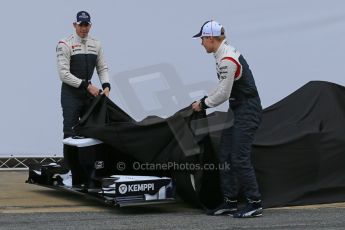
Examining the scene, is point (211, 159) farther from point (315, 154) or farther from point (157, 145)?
point (315, 154)

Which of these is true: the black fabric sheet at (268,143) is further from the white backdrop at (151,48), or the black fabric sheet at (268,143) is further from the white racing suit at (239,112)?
the white backdrop at (151,48)

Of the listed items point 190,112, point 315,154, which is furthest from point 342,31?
point 190,112

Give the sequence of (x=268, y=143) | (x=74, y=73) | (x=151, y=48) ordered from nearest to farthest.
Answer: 1. (x=268, y=143)
2. (x=74, y=73)
3. (x=151, y=48)

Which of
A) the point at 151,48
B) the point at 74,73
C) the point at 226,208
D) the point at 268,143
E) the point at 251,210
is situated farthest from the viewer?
the point at 151,48

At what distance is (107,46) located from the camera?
7.92 meters

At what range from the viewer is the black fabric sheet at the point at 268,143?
19.0 feet

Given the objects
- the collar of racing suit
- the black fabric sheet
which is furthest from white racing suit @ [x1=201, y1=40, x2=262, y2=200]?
the black fabric sheet

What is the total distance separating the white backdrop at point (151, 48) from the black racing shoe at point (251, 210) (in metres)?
1.96

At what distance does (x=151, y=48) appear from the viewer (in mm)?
8016

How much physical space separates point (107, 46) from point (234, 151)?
274 centimetres

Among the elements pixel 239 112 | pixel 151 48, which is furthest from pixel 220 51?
pixel 151 48

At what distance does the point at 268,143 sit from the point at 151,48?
2344 millimetres

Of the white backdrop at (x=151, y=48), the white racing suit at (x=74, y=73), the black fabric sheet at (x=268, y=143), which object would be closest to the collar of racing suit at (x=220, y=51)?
the black fabric sheet at (x=268, y=143)

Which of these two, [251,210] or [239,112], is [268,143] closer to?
[239,112]
